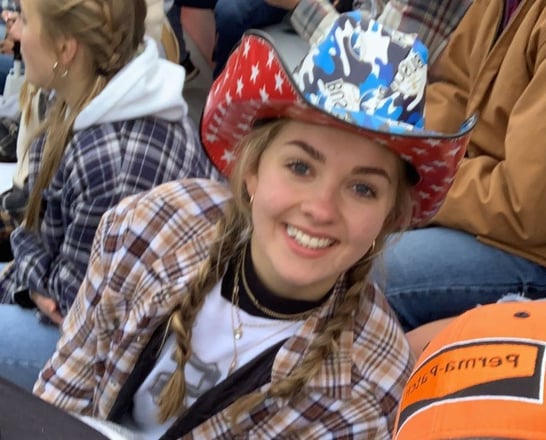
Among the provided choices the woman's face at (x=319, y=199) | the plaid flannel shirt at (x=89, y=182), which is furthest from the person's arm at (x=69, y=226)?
the woman's face at (x=319, y=199)

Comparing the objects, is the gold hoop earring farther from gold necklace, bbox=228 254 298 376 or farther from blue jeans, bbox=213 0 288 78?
blue jeans, bbox=213 0 288 78

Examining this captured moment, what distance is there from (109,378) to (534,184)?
0.83m

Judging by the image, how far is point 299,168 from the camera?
111cm

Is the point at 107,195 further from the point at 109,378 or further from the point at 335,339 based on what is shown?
the point at 335,339

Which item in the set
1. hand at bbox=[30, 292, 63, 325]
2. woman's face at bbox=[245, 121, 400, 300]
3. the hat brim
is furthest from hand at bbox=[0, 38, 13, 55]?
woman's face at bbox=[245, 121, 400, 300]

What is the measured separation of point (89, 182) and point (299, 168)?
1.92ft

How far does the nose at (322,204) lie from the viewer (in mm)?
1083

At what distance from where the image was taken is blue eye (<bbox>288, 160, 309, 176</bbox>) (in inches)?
43.4

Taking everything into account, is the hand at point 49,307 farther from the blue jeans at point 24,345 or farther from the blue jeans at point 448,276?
the blue jeans at point 448,276

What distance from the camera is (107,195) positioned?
1540mm


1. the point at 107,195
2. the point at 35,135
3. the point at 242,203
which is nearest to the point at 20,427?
the point at 242,203

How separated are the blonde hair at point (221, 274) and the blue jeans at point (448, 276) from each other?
35 cm

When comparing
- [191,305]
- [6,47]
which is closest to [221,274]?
[191,305]

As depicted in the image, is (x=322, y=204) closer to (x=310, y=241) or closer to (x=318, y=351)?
(x=310, y=241)
